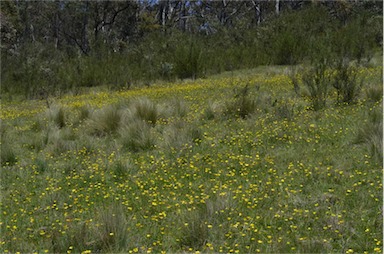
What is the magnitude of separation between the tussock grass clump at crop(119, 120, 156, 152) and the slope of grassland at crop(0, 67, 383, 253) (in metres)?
0.02

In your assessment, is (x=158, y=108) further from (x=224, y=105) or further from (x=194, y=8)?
(x=194, y=8)

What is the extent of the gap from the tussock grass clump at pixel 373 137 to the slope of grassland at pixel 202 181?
22mm

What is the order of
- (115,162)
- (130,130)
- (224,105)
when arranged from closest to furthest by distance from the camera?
(115,162) < (130,130) < (224,105)

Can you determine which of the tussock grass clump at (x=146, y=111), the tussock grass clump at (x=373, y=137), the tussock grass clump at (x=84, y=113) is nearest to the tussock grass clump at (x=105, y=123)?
the tussock grass clump at (x=146, y=111)

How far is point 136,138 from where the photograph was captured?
6816 millimetres

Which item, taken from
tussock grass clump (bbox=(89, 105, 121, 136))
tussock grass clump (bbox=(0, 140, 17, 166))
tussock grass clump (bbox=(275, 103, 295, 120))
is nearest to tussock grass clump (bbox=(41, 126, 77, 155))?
tussock grass clump (bbox=(89, 105, 121, 136))

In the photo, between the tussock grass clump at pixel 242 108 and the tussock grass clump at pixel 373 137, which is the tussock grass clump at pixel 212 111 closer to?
the tussock grass clump at pixel 242 108

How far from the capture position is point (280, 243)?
355 cm

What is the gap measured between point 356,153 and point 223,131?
242 centimetres

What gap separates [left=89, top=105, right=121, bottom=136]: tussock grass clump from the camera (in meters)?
7.92

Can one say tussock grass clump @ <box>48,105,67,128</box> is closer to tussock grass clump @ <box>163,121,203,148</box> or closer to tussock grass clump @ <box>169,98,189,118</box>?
tussock grass clump @ <box>169,98,189,118</box>

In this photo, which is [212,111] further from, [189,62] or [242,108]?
[189,62]

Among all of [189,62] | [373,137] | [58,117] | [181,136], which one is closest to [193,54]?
[189,62]

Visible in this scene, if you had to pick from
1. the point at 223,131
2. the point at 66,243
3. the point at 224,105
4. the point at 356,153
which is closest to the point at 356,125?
the point at 356,153
